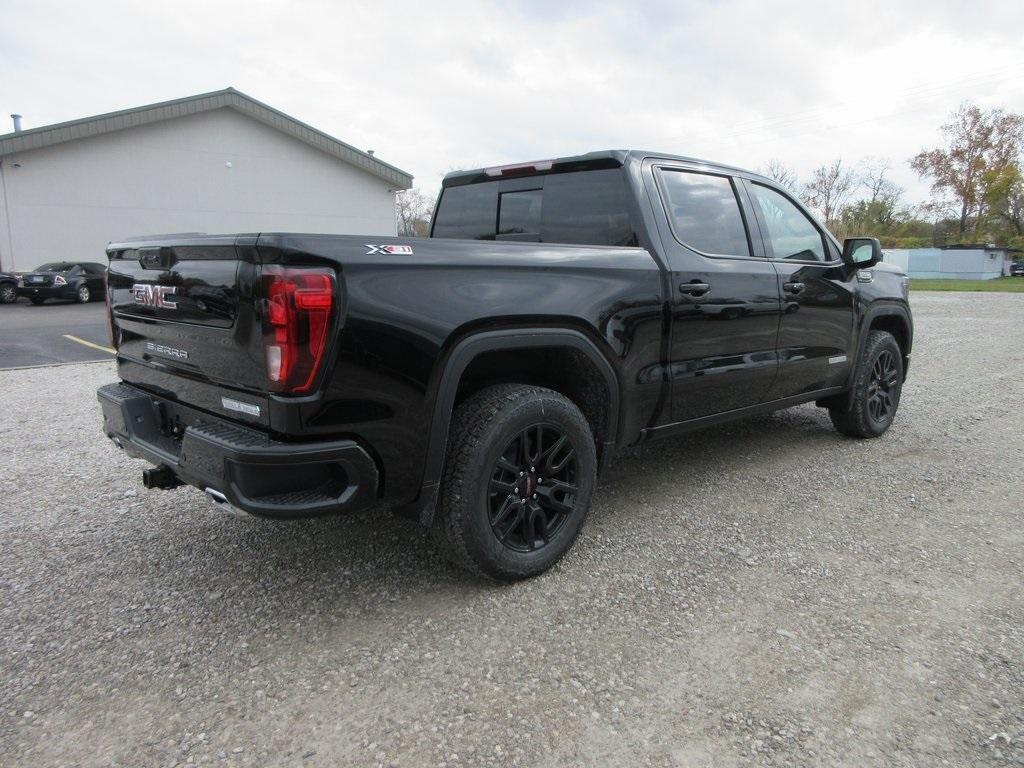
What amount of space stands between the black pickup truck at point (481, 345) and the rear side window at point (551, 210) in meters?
0.01

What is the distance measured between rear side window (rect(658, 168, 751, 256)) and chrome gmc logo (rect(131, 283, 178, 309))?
2366mm

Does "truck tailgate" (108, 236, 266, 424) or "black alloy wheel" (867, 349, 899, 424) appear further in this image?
"black alloy wheel" (867, 349, 899, 424)

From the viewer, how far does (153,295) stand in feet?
9.24

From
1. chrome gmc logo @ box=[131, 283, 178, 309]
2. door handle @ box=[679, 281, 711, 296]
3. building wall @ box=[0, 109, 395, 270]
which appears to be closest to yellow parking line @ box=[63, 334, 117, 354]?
chrome gmc logo @ box=[131, 283, 178, 309]

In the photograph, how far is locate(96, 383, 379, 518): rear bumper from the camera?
7.37 feet

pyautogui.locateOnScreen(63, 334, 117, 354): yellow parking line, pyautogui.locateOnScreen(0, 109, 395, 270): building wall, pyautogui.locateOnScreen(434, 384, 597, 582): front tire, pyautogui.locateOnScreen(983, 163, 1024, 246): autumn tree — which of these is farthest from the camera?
pyautogui.locateOnScreen(983, 163, 1024, 246): autumn tree

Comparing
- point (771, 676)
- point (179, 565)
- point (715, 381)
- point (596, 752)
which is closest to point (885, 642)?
point (771, 676)

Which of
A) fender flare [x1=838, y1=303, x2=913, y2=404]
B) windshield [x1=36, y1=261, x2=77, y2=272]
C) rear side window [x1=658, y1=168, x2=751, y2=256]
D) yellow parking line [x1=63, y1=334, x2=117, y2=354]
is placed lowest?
yellow parking line [x1=63, y1=334, x2=117, y2=354]

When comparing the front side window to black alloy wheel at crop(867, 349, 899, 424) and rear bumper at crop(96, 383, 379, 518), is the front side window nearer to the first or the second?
black alloy wheel at crop(867, 349, 899, 424)

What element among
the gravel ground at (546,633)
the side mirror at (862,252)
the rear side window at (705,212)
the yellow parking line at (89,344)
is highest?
the rear side window at (705,212)

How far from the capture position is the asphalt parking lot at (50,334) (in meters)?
9.77

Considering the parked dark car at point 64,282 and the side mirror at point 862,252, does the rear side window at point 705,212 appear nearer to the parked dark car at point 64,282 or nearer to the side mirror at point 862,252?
the side mirror at point 862,252

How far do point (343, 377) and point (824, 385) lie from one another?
139 inches

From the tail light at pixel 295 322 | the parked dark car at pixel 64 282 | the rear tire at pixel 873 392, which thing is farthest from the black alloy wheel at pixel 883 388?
the parked dark car at pixel 64 282
